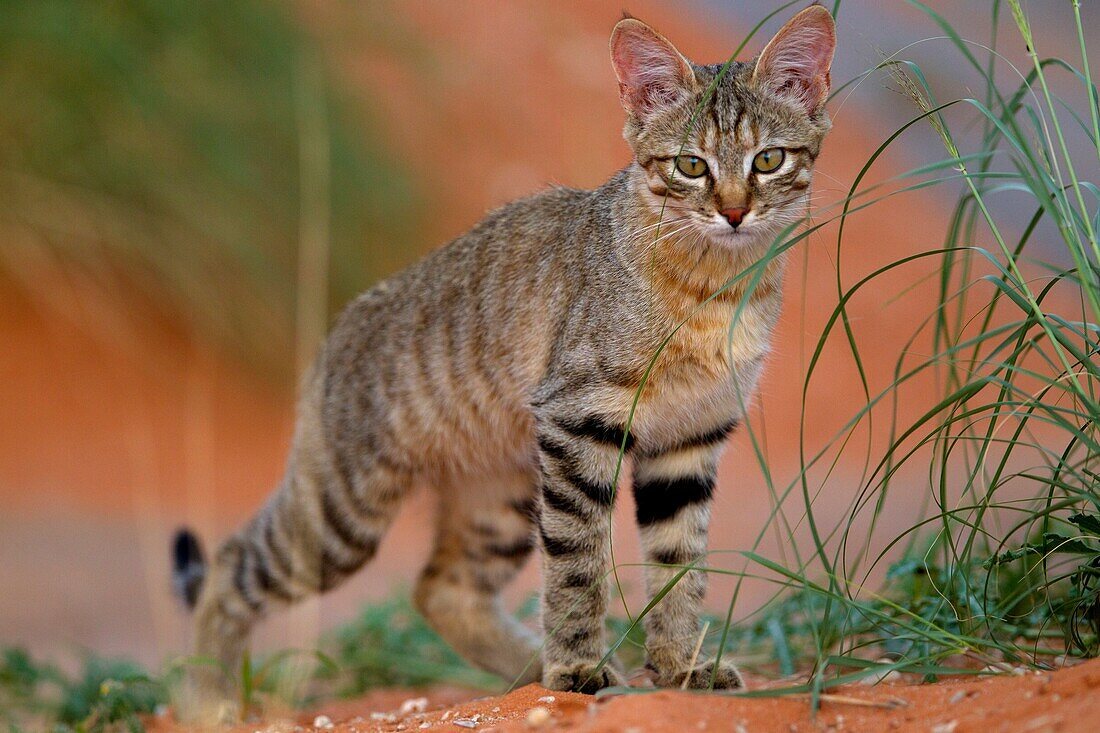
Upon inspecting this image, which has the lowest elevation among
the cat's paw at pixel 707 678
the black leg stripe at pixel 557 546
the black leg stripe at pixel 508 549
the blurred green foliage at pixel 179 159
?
the cat's paw at pixel 707 678

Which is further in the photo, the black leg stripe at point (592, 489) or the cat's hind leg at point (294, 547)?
the cat's hind leg at point (294, 547)

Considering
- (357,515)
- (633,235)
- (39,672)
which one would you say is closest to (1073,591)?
(633,235)

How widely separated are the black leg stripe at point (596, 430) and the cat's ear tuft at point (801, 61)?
1054 mm

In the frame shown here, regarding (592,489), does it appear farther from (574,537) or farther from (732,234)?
(732,234)

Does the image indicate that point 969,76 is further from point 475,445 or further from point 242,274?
point 475,445

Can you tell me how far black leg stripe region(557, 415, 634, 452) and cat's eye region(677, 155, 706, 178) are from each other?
728mm

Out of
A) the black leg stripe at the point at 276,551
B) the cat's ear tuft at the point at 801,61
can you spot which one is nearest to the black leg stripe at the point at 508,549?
the black leg stripe at the point at 276,551

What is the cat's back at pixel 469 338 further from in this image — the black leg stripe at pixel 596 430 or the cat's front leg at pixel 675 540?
the cat's front leg at pixel 675 540

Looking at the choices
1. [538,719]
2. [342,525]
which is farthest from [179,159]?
[538,719]

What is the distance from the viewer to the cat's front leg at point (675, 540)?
320 centimetres

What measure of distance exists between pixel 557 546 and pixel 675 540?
39 centimetres

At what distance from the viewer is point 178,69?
807 cm

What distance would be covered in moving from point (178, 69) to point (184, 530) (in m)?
4.74

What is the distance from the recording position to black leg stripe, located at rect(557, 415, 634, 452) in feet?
10.1
